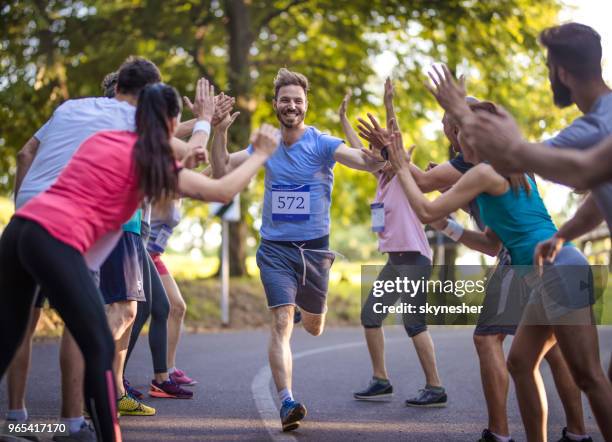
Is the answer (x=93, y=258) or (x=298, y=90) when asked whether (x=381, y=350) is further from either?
(x=93, y=258)

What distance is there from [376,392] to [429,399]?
1.75 ft

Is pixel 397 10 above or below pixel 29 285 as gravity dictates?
above

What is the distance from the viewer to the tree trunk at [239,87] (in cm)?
1833

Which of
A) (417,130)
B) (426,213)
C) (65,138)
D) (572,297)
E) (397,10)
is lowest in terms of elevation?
(572,297)

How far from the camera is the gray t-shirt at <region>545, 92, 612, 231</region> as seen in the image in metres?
4.13

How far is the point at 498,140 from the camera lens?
11.8 ft

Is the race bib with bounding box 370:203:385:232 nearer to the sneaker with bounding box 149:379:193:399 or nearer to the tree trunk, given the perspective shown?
the sneaker with bounding box 149:379:193:399

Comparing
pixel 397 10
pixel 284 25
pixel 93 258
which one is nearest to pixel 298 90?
pixel 93 258

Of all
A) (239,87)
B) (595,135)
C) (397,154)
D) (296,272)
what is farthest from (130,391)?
(239,87)

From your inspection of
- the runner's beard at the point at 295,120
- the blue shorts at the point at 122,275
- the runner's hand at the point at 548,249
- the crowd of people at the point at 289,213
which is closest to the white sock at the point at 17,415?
the crowd of people at the point at 289,213

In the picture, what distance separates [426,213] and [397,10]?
15152 millimetres

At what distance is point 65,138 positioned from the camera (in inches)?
197

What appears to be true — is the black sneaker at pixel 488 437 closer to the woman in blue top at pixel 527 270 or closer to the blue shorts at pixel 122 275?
the woman in blue top at pixel 527 270

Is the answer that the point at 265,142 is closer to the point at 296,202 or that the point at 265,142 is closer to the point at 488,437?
the point at 296,202
